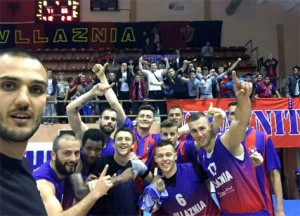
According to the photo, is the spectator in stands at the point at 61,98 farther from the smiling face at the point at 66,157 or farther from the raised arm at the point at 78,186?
the smiling face at the point at 66,157

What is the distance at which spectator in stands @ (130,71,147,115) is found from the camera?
36.7ft

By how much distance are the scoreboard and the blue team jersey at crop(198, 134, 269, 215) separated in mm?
13626

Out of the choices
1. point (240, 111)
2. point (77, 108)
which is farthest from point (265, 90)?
point (240, 111)

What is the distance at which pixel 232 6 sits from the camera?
709 inches

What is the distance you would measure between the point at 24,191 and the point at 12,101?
1.05 ft

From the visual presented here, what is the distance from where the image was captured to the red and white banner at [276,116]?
34.8 ft

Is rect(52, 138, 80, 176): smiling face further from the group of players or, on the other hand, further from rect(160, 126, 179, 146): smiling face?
rect(160, 126, 179, 146): smiling face

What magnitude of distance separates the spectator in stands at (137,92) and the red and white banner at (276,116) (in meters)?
0.97

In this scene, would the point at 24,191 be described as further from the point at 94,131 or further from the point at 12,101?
the point at 94,131

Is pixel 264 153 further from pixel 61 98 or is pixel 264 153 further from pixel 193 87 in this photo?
pixel 61 98

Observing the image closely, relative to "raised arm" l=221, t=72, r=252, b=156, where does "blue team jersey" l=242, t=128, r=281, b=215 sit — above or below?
below

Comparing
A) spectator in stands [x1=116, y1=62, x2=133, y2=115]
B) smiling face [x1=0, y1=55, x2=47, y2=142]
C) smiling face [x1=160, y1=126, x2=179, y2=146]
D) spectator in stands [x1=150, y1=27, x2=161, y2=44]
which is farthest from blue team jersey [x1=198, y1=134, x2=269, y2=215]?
spectator in stands [x1=150, y1=27, x2=161, y2=44]

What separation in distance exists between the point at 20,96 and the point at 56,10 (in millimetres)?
15350

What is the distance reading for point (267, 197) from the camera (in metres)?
3.74
